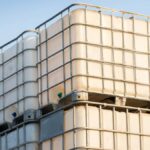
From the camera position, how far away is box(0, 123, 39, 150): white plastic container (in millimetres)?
35688

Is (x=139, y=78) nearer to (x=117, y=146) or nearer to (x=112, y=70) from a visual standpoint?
(x=112, y=70)

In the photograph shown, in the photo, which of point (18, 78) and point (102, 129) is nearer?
point (102, 129)

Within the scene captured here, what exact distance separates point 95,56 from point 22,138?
6.25 m

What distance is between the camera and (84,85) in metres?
33.4

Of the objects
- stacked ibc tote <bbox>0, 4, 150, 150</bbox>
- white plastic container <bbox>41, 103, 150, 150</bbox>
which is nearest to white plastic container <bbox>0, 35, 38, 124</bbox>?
stacked ibc tote <bbox>0, 4, 150, 150</bbox>

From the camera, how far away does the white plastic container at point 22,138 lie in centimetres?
3569

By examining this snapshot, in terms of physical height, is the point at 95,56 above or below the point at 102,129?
above

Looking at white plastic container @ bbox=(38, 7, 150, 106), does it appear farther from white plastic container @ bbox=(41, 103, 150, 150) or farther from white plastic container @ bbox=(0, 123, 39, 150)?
white plastic container @ bbox=(0, 123, 39, 150)

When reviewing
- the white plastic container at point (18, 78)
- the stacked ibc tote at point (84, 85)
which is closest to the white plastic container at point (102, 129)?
the stacked ibc tote at point (84, 85)

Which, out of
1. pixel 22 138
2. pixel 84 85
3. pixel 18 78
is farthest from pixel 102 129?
pixel 18 78

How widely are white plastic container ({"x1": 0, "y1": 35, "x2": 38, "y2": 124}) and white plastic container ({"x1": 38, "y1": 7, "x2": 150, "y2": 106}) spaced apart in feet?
2.46

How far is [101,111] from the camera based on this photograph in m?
33.1

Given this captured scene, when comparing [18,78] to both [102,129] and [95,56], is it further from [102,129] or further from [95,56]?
[102,129]

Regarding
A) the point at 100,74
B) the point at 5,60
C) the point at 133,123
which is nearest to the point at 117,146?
the point at 133,123
